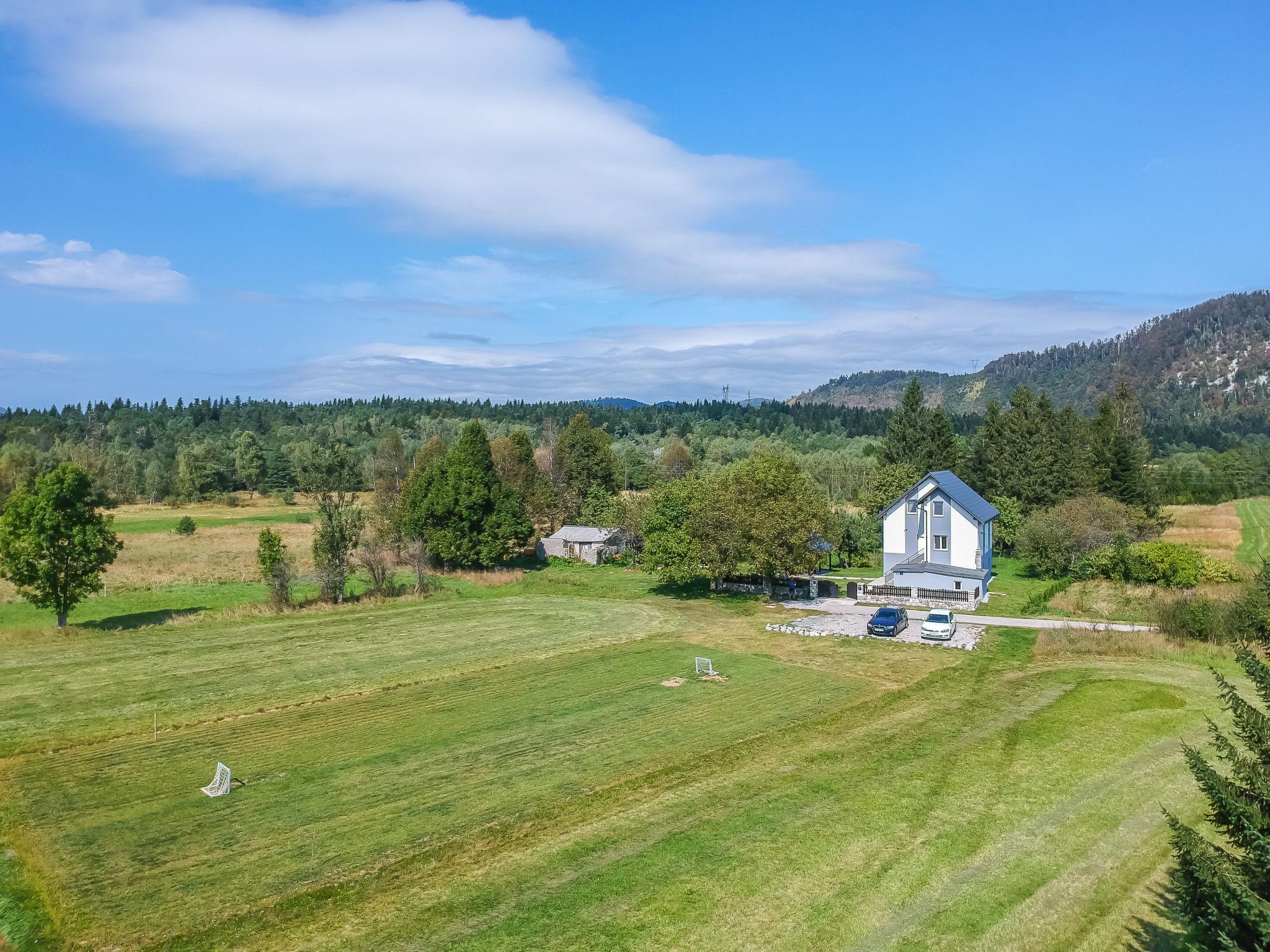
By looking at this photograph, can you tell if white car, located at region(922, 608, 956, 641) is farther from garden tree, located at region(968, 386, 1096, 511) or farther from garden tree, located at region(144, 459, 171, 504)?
garden tree, located at region(144, 459, 171, 504)

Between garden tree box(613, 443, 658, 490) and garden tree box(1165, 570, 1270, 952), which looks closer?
garden tree box(1165, 570, 1270, 952)

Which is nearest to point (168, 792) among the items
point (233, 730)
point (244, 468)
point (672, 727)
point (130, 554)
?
point (233, 730)

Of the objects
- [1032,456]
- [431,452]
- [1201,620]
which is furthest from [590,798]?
[431,452]

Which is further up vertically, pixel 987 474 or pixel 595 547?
pixel 987 474

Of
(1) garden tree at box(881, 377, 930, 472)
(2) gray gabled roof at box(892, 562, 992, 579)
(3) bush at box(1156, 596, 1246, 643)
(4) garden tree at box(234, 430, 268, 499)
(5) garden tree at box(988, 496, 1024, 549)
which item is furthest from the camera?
(4) garden tree at box(234, 430, 268, 499)

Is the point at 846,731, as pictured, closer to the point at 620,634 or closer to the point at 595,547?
the point at 620,634

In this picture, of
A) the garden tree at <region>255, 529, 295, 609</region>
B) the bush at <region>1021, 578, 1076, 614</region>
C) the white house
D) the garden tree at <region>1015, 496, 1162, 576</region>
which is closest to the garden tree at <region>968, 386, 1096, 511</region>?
the garden tree at <region>1015, 496, 1162, 576</region>
